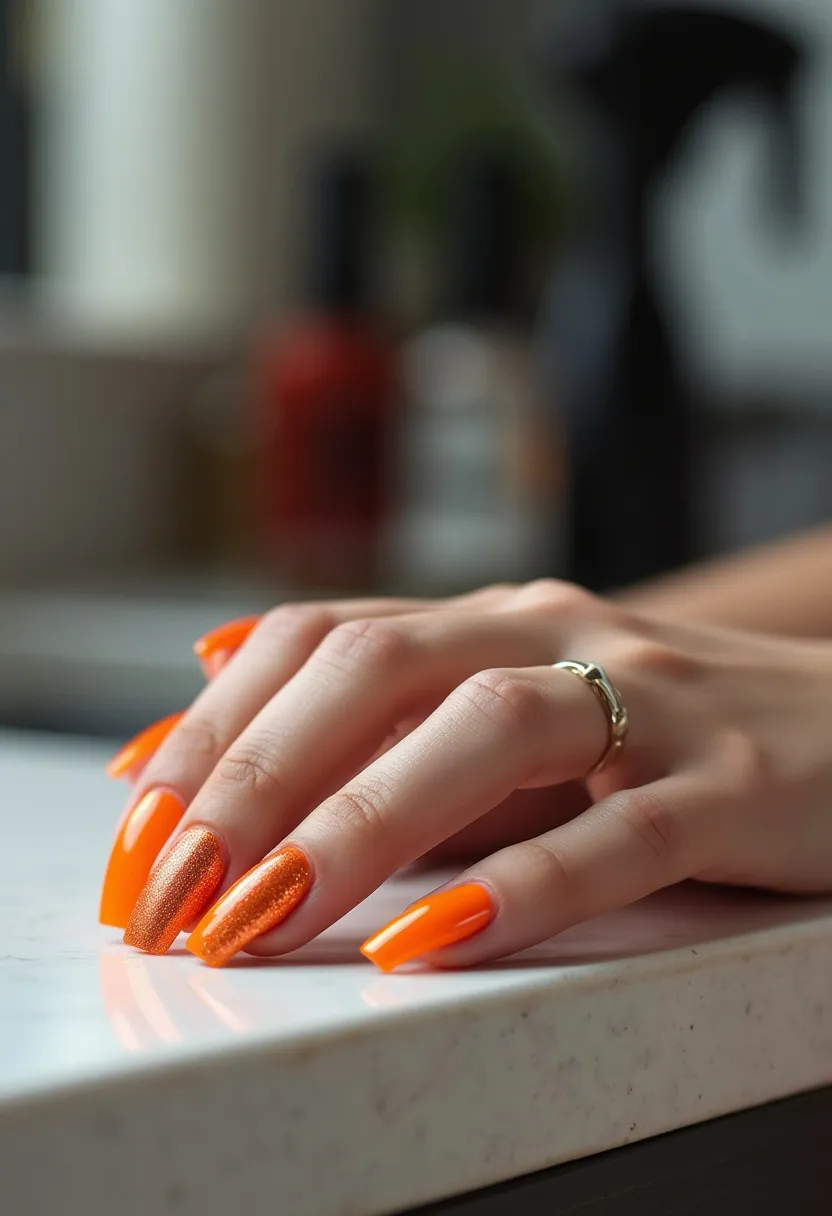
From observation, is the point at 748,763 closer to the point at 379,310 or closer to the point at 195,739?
the point at 195,739

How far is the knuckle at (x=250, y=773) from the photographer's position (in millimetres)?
290

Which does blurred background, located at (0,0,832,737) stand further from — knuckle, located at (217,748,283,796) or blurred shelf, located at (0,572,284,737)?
knuckle, located at (217,748,283,796)

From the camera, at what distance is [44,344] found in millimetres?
1306

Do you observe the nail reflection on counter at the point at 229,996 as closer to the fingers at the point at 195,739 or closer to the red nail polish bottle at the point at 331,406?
the fingers at the point at 195,739

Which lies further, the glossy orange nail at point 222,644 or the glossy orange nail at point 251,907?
the glossy orange nail at point 222,644

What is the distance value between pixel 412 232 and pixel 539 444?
376 mm

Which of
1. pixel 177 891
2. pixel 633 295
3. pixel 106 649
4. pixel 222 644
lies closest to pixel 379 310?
pixel 633 295

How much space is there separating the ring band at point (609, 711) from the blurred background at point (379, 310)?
0.83 metres

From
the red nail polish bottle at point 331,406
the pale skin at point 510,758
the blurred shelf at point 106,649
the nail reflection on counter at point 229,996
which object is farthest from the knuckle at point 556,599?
the red nail polish bottle at point 331,406

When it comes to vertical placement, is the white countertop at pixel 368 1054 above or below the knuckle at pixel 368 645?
below

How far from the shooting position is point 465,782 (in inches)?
11.0

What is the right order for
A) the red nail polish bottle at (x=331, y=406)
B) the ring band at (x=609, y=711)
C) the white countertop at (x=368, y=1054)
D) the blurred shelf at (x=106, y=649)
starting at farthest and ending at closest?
the red nail polish bottle at (x=331, y=406) < the blurred shelf at (x=106, y=649) < the ring band at (x=609, y=711) < the white countertop at (x=368, y=1054)

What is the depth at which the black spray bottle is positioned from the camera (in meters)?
1.19

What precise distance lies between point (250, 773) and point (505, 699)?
0.16 ft
